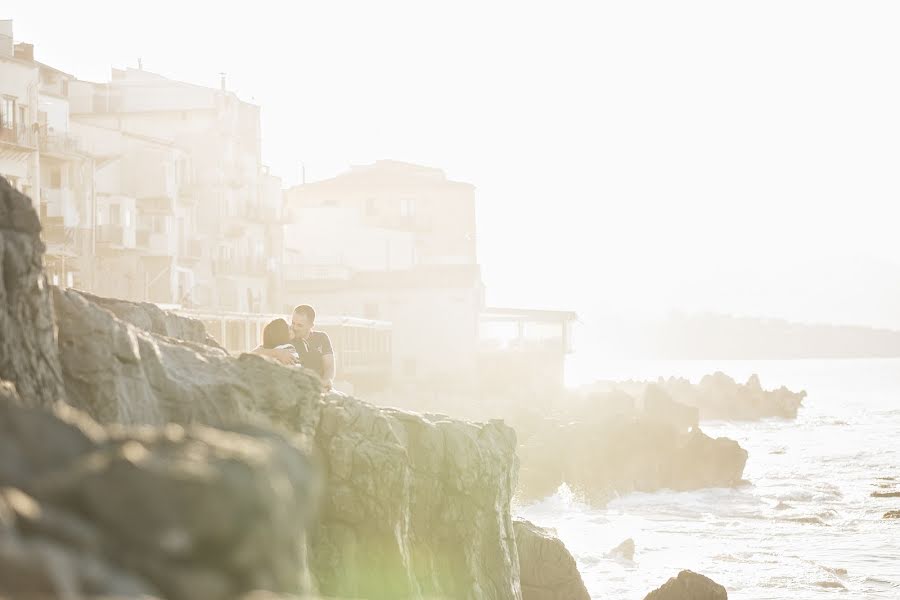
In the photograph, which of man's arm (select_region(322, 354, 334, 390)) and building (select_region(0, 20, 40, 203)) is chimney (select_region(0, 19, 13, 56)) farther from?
man's arm (select_region(322, 354, 334, 390))

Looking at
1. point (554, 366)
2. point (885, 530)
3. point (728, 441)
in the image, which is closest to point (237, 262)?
point (554, 366)

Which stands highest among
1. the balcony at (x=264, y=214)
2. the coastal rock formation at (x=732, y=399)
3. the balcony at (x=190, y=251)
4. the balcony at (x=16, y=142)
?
the balcony at (x=16, y=142)

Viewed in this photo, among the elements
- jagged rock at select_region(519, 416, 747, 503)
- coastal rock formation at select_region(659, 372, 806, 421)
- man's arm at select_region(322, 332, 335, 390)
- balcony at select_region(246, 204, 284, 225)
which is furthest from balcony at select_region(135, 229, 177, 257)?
coastal rock formation at select_region(659, 372, 806, 421)

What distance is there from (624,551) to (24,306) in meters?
22.2

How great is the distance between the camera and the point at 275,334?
14.7 metres

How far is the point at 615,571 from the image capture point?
27406 millimetres

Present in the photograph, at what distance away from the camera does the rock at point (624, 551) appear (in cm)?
2906

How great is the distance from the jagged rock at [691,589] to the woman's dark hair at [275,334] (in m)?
7.43

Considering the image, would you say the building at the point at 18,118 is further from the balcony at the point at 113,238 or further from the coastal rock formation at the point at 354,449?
the coastal rock formation at the point at 354,449

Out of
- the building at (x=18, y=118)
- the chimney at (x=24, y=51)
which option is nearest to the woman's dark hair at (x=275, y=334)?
the building at (x=18, y=118)

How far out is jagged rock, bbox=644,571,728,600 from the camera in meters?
18.8

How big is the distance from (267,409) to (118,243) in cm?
4146

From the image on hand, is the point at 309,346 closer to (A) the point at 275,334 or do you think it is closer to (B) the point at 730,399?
(A) the point at 275,334

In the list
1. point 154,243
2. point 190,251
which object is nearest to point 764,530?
point 154,243
